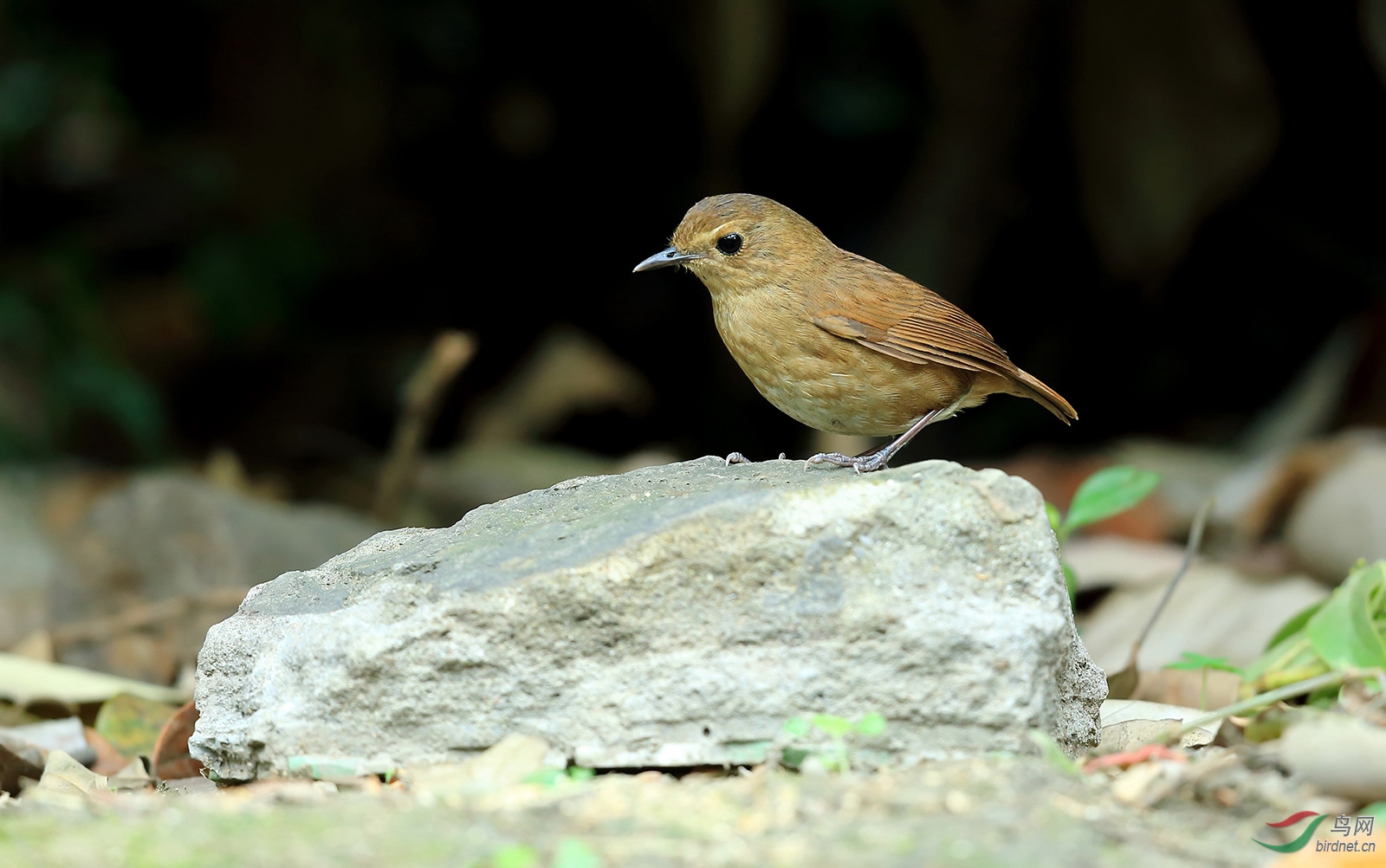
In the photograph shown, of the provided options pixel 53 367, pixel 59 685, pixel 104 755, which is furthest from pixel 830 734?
pixel 53 367

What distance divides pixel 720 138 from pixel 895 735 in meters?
5.54

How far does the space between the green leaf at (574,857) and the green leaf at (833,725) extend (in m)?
0.52

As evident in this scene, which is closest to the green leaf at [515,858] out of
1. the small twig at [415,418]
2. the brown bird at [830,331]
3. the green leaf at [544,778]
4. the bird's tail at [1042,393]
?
the green leaf at [544,778]

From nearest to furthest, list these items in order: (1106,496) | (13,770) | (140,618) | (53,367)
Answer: (13,770), (1106,496), (140,618), (53,367)

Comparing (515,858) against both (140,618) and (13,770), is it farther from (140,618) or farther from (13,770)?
(140,618)

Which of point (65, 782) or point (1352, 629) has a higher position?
point (1352, 629)

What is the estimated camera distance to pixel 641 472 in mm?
3365

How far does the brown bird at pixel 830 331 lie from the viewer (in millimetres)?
3789

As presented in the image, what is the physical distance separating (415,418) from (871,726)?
3788mm

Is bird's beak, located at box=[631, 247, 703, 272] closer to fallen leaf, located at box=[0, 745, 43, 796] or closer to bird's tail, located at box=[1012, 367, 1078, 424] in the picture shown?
bird's tail, located at box=[1012, 367, 1078, 424]

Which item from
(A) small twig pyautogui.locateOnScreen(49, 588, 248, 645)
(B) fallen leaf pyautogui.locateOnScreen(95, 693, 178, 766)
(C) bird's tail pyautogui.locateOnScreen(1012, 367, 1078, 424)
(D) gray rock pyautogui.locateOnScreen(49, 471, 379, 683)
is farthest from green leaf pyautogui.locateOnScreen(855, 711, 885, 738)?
(D) gray rock pyautogui.locateOnScreen(49, 471, 379, 683)

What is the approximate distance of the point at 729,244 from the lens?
4.04 m

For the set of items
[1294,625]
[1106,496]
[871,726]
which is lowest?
[1294,625]

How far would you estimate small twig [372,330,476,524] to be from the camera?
18.1ft
